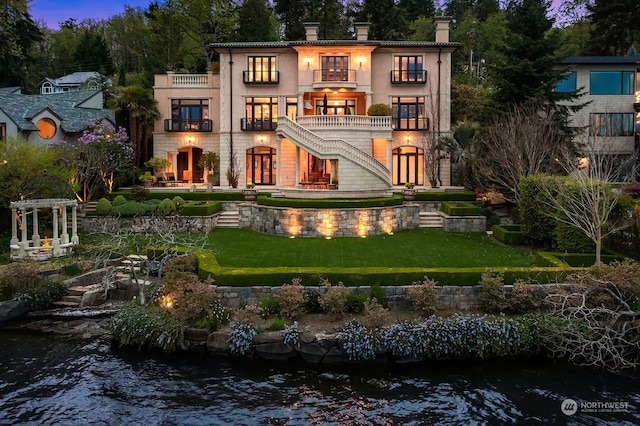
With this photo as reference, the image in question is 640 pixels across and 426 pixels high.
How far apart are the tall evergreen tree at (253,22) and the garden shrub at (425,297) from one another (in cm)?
4000

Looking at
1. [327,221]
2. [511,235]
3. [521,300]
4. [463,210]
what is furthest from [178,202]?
[521,300]

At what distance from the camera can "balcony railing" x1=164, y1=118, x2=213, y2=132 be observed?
42.0m

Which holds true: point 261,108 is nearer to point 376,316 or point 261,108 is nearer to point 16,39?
point 16,39

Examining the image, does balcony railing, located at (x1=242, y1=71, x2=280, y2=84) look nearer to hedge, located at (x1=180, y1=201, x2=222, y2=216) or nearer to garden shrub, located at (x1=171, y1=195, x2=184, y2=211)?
garden shrub, located at (x1=171, y1=195, x2=184, y2=211)

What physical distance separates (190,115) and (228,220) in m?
14.5

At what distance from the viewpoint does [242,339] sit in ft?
54.8

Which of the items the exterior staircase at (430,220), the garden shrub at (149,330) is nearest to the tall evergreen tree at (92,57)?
the exterior staircase at (430,220)

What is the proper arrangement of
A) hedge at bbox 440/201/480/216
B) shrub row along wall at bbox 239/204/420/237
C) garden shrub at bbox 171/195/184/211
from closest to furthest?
shrub row along wall at bbox 239/204/420/237
hedge at bbox 440/201/480/216
garden shrub at bbox 171/195/184/211

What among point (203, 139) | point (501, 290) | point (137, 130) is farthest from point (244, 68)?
point (501, 290)

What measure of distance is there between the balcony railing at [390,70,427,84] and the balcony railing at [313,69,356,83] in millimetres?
3362

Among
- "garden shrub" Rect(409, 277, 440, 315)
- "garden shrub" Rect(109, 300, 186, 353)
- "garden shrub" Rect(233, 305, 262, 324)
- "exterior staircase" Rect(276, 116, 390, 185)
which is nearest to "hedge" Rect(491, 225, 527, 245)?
"exterior staircase" Rect(276, 116, 390, 185)

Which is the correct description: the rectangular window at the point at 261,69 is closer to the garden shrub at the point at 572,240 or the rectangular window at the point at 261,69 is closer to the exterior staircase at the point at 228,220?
the exterior staircase at the point at 228,220

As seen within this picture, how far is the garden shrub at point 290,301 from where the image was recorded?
1783cm

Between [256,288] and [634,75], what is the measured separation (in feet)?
116
